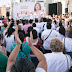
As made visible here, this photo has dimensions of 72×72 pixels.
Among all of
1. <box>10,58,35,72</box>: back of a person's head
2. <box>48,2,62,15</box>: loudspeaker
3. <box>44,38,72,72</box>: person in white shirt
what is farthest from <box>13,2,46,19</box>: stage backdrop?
<box>10,58,35,72</box>: back of a person's head

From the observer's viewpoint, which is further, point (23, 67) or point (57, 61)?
point (57, 61)

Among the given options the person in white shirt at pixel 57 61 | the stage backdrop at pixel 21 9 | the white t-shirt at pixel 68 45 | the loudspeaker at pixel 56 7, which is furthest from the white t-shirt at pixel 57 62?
the loudspeaker at pixel 56 7

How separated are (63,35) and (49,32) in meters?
0.45

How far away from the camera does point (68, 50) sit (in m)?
4.66

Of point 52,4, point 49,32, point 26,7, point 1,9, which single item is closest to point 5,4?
point 1,9

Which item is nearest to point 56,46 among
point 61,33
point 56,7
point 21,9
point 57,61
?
point 57,61

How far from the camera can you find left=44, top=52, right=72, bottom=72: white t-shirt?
3250 millimetres

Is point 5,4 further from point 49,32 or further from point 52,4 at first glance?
point 49,32

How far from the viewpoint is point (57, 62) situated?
329 centimetres

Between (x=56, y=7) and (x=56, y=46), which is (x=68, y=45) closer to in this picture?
(x=56, y=46)

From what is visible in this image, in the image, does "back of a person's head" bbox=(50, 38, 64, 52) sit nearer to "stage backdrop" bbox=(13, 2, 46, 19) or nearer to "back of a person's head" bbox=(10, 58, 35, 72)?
"back of a person's head" bbox=(10, 58, 35, 72)

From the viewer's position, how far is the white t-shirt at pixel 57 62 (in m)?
3.25

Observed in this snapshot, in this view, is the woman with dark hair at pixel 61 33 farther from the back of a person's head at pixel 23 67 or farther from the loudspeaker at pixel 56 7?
the loudspeaker at pixel 56 7

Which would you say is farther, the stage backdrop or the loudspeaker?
the loudspeaker
